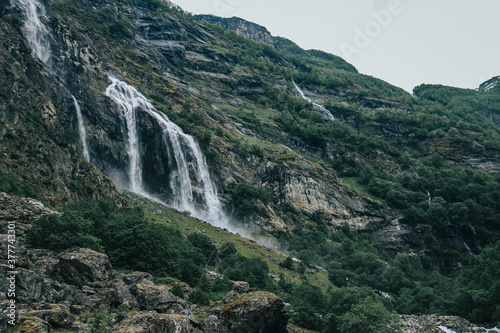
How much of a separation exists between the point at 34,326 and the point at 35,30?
216 feet

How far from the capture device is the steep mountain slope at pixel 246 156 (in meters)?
37.7

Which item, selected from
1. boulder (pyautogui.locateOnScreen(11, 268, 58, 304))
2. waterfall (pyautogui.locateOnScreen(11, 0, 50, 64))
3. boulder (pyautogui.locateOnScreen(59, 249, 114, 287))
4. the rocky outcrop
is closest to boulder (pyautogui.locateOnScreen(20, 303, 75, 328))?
boulder (pyautogui.locateOnScreen(11, 268, 58, 304))

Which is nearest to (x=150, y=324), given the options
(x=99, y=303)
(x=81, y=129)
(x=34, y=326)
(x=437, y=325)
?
(x=34, y=326)

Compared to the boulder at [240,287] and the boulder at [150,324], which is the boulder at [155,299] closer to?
the boulder at [150,324]

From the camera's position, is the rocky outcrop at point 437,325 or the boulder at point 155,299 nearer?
the boulder at point 155,299

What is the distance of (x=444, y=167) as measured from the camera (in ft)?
349

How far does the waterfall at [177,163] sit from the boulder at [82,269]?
40.0 meters

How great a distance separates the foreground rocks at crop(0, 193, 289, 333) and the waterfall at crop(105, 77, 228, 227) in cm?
3836

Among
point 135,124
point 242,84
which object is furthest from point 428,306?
point 242,84

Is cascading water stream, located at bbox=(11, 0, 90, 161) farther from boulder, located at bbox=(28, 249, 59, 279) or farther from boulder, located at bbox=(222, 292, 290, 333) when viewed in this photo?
boulder, located at bbox=(222, 292, 290, 333)

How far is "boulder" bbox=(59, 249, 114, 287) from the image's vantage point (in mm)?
15289

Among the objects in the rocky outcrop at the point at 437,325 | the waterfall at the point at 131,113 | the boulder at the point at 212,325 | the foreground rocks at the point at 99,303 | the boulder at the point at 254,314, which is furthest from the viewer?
the waterfall at the point at 131,113

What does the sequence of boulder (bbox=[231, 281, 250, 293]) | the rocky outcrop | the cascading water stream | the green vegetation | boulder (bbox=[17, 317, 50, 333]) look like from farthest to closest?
the cascading water stream < the rocky outcrop < the green vegetation < boulder (bbox=[231, 281, 250, 293]) < boulder (bbox=[17, 317, 50, 333])

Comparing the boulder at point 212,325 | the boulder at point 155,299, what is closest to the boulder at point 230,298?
the boulder at point 212,325
